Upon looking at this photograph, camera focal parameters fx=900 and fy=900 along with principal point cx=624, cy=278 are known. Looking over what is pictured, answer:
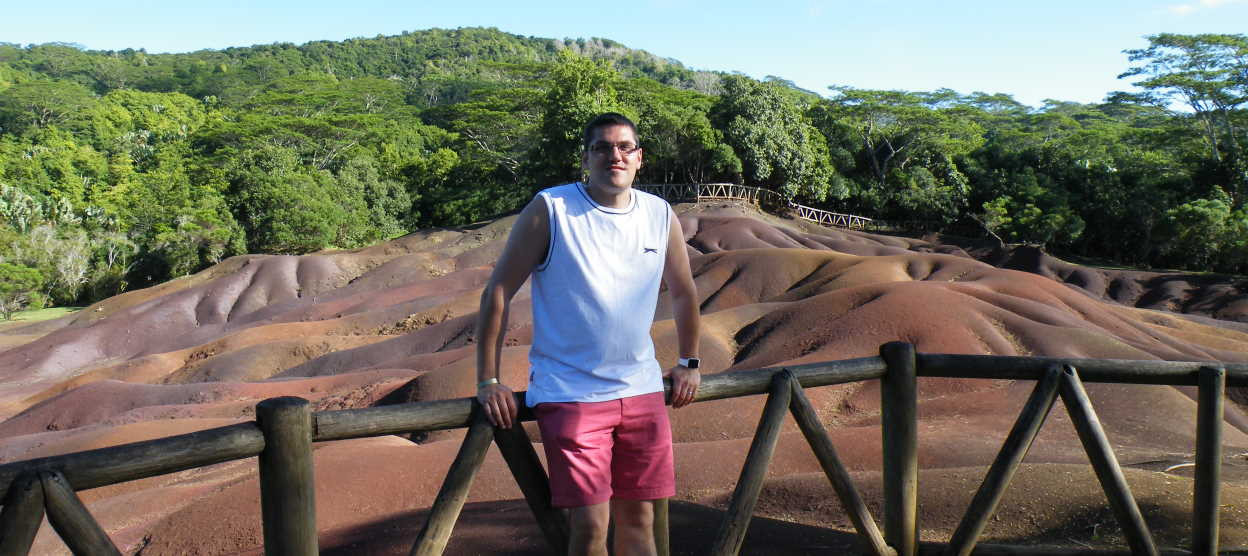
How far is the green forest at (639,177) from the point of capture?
46.1m

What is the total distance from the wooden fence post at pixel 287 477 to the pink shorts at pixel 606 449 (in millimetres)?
873

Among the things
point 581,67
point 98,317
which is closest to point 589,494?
point 98,317

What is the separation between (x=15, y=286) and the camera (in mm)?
42969

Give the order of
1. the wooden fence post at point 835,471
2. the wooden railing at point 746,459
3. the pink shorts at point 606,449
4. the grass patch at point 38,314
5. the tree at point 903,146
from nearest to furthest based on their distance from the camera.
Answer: the wooden railing at point 746,459, the pink shorts at point 606,449, the wooden fence post at point 835,471, the grass patch at point 38,314, the tree at point 903,146

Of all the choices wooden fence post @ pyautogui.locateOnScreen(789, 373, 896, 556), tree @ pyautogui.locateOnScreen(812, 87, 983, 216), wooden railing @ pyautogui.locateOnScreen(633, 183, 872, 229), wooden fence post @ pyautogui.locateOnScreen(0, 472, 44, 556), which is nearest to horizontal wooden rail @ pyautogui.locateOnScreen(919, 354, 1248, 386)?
wooden fence post @ pyautogui.locateOnScreen(789, 373, 896, 556)

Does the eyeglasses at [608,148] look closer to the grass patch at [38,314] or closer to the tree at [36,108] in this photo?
the grass patch at [38,314]

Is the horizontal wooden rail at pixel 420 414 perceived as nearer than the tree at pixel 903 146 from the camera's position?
Yes

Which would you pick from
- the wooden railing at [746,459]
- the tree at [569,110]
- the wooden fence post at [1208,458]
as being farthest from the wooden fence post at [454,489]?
the tree at [569,110]

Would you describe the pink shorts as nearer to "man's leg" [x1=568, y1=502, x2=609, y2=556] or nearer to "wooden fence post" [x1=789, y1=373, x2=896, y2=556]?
"man's leg" [x1=568, y1=502, x2=609, y2=556]

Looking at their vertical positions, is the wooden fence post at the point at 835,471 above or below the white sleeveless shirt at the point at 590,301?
below

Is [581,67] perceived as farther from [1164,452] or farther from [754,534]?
[754,534]

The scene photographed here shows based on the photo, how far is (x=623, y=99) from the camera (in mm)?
53531

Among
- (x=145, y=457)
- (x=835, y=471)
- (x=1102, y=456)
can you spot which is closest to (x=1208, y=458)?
(x=1102, y=456)

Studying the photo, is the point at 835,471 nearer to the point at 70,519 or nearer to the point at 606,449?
the point at 606,449
